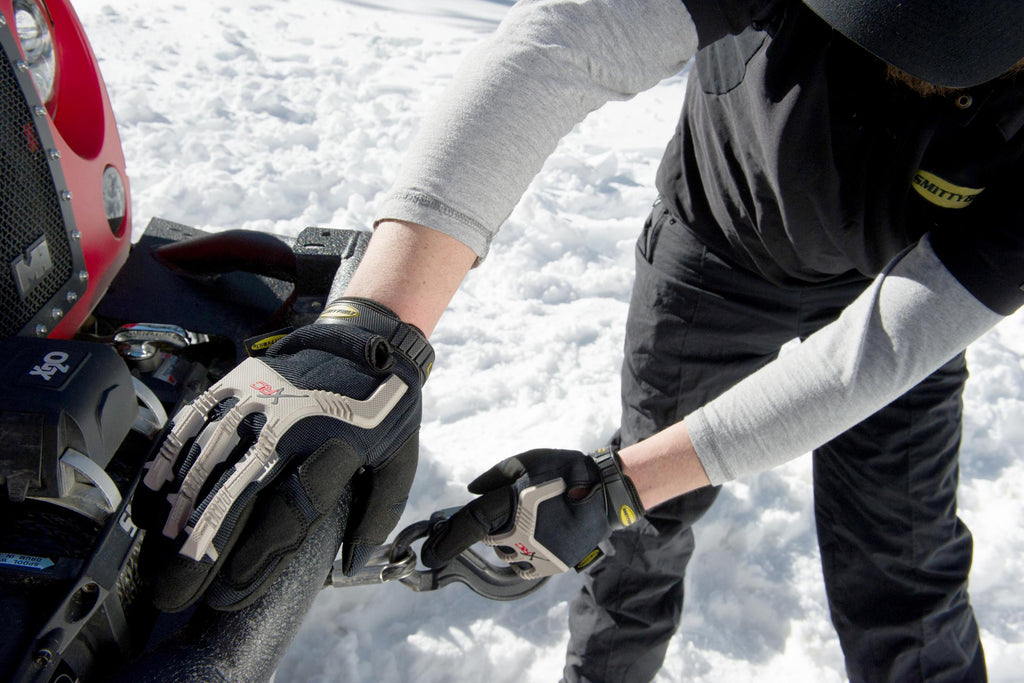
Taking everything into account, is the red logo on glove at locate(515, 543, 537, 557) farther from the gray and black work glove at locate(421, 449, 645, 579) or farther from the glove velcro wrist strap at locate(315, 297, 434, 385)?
the glove velcro wrist strap at locate(315, 297, 434, 385)

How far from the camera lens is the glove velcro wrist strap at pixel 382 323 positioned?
111 cm

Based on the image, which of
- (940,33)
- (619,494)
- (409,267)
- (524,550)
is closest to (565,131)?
(409,267)

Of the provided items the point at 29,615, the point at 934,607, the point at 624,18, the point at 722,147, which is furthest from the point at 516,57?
the point at 934,607

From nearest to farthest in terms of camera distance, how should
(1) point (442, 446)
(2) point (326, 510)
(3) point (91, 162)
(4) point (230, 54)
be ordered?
(2) point (326, 510)
(3) point (91, 162)
(1) point (442, 446)
(4) point (230, 54)

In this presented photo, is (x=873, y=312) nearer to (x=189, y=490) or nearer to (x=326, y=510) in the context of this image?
(x=326, y=510)

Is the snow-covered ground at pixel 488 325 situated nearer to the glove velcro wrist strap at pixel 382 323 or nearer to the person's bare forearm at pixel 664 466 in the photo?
the person's bare forearm at pixel 664 466

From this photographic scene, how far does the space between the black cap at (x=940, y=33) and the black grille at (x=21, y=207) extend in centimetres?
123

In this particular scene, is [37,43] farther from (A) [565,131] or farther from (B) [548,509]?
(B) [548,509]

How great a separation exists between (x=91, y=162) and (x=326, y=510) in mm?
911

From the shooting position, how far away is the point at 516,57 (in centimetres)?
115

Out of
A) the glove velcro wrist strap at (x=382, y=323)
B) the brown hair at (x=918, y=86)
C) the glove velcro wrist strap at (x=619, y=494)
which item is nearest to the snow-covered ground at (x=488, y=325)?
the glove velcro wrist strap at (x=619, y=494)

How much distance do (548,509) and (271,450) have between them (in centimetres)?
53

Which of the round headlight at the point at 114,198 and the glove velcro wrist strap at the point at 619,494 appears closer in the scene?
the glove velcro wrist strap at the point at 619,494

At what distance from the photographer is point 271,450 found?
0.99 meters
